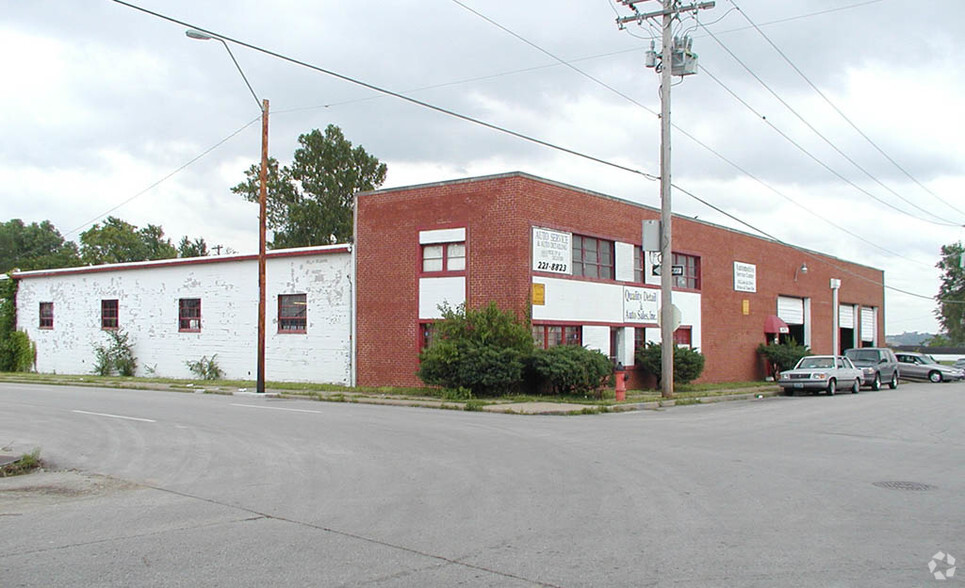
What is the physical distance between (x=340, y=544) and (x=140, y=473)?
5277mm

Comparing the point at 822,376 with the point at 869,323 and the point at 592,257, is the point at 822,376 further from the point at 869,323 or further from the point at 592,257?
the point at 869,323

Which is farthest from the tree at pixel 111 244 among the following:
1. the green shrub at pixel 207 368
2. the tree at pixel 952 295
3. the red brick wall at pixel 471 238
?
the tree at pixel 952 295

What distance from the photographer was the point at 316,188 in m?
58.8

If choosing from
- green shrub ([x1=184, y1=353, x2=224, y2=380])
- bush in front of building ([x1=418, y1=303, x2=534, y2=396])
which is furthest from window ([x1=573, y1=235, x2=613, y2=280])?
green shrub ([x1=184, y1=353, x2=224, y2=380])

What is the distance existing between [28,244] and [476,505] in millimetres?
92711

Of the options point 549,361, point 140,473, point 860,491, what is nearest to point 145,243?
point 549,361

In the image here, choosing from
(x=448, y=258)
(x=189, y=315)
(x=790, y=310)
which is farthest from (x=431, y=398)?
(x=790, y=310)

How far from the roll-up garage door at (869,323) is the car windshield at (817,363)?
25.7 meters

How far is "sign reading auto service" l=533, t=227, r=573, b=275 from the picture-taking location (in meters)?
26.5

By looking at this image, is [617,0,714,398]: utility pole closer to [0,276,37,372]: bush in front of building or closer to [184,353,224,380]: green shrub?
[184,353,224,380]: green shrub

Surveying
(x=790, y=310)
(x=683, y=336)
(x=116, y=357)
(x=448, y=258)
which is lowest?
(x=116, y=357)

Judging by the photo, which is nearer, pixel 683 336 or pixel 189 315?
pixel 683 336

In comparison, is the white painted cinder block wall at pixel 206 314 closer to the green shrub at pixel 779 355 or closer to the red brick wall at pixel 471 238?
the red brick wall at pixel 471 238

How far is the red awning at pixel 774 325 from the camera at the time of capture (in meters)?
41.6
